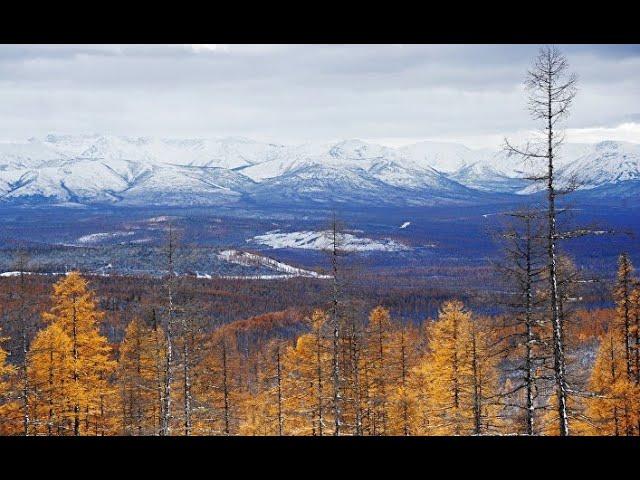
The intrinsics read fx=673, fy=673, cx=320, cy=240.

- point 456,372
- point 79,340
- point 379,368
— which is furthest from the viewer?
point 379,368

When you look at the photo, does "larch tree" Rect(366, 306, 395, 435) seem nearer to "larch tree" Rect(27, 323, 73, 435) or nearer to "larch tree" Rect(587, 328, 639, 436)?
"larch tree" Rect(587, 328, 639, 436)

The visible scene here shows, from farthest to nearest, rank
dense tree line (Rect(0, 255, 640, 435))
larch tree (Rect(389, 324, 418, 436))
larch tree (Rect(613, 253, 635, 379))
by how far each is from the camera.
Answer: larch tree (Rect(389, 324, 418, 436)) < larch tree (Rect(613, 253, 635, 379)) < dense tree line (Rect(0, 255, 640, 435))

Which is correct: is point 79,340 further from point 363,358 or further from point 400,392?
point 400,392

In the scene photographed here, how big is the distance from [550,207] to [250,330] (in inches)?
3470

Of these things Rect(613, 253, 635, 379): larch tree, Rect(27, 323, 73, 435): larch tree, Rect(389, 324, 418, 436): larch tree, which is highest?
Rect(613, 253, 635, 379): larch tree

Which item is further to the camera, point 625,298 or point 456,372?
point 625,298

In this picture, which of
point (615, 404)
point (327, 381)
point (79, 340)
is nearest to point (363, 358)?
point (327, 381)

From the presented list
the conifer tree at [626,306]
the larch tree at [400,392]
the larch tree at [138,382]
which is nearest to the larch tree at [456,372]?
the larch tree at [400,392]

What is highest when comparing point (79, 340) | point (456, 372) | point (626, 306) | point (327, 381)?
point (626, 306)

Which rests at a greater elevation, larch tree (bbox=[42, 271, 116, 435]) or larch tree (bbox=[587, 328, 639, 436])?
larch tree (bbox=[42, 271, 116, 435])

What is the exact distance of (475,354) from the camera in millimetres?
23188

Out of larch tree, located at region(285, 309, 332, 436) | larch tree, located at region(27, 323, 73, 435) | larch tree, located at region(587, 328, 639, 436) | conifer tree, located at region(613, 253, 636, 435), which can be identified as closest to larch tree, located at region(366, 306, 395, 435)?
larch tree, located at region(285, 309, 332, 436)
